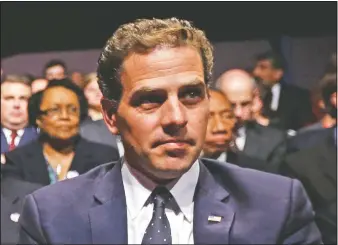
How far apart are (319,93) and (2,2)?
0.66 metres

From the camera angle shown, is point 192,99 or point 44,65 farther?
point 44,65

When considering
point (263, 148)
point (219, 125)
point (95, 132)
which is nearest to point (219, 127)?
point (219, 125)

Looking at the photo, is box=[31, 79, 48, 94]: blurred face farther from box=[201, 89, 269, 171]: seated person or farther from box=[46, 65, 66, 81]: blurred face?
box=[201, 89, 269, 171]: seated person

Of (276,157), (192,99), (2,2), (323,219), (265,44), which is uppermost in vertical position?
(2,2)

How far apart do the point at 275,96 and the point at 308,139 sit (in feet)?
0.39

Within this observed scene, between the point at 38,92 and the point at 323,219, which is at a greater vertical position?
the point at 38,92

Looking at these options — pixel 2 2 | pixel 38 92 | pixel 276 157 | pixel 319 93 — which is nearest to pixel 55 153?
pixel 38 92

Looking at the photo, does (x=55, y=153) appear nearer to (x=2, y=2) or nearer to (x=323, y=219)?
(x=2, y=2)

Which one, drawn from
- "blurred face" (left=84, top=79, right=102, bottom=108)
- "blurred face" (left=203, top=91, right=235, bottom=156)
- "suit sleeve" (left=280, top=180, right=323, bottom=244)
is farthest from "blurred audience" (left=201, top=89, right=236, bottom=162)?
"suit sleeve" (left=280, top=180, right=323, bottom=244)

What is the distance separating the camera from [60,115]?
107 cm

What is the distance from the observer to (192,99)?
70 cm

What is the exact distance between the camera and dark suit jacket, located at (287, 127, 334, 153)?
117cm

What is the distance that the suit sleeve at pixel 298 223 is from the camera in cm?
73

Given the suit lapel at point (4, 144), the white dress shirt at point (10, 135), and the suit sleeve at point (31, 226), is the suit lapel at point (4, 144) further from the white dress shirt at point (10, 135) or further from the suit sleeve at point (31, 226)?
the suit sleeve at point (31, 226)
